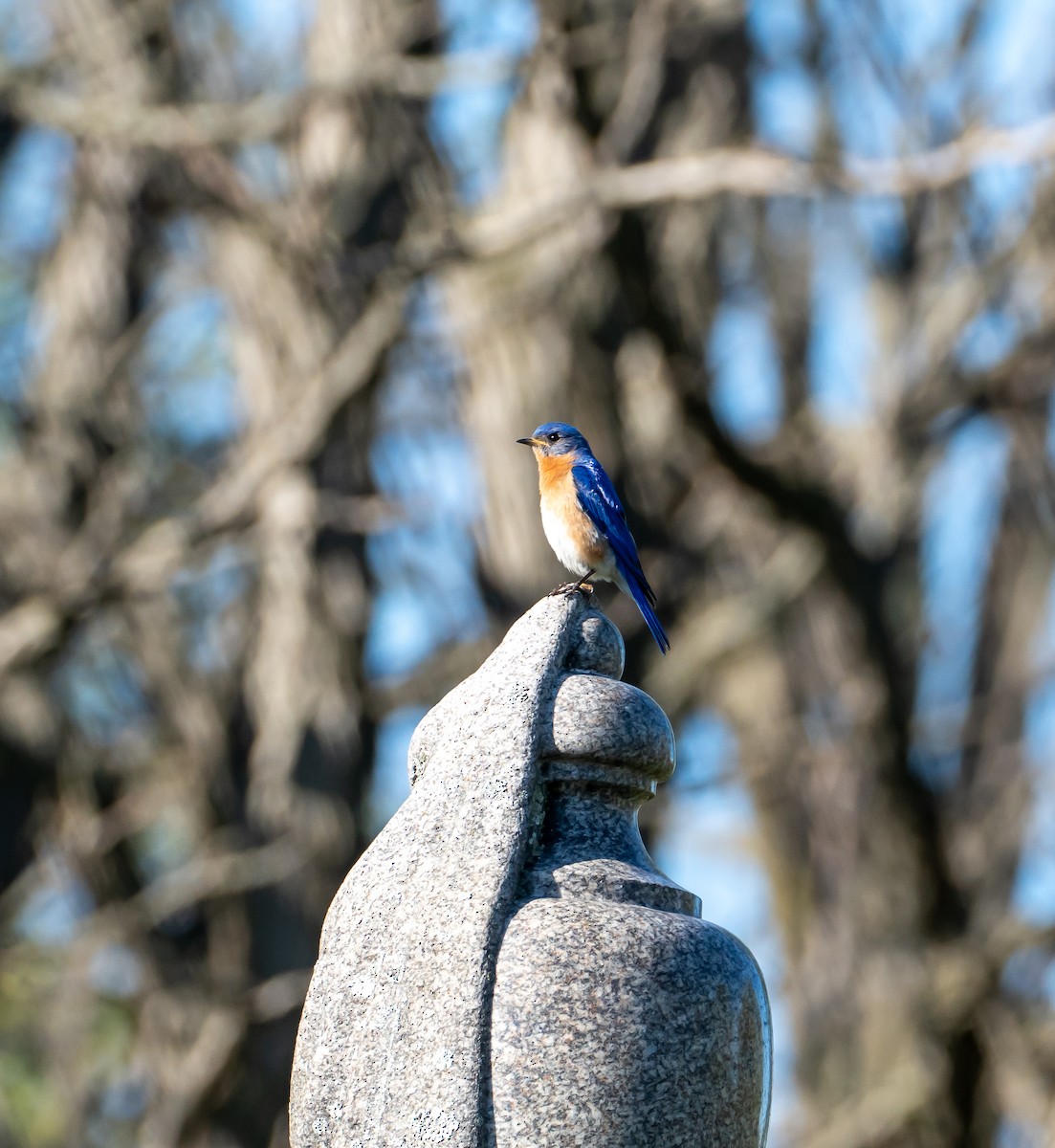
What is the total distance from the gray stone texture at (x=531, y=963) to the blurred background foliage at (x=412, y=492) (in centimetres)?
515

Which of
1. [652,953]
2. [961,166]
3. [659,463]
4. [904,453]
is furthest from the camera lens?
[659,463]

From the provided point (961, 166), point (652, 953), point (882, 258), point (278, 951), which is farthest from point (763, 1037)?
point (882, 258)

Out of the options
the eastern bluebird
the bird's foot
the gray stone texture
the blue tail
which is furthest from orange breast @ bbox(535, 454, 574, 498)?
the gray stone texture

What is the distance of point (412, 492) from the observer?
38.6ft

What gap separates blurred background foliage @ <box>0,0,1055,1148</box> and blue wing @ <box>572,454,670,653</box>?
9.32 feet

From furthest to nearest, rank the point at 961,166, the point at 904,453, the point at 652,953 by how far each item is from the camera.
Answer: the point at 904,453, the point at 961,166, the point at 652,953

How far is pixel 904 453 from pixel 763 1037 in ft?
28.1

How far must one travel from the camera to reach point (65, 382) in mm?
12133

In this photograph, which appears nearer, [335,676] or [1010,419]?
[335,676]

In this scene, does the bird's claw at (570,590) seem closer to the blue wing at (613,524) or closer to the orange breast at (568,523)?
the blue wing at (613,524)

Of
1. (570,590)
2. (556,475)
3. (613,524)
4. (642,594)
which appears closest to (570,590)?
(570,590)

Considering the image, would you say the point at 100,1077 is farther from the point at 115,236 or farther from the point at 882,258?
the point at 882,258

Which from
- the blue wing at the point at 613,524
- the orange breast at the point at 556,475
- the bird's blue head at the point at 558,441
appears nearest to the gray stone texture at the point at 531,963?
the blue wing at the point at 613,524

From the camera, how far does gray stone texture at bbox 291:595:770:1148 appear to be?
3338mm
